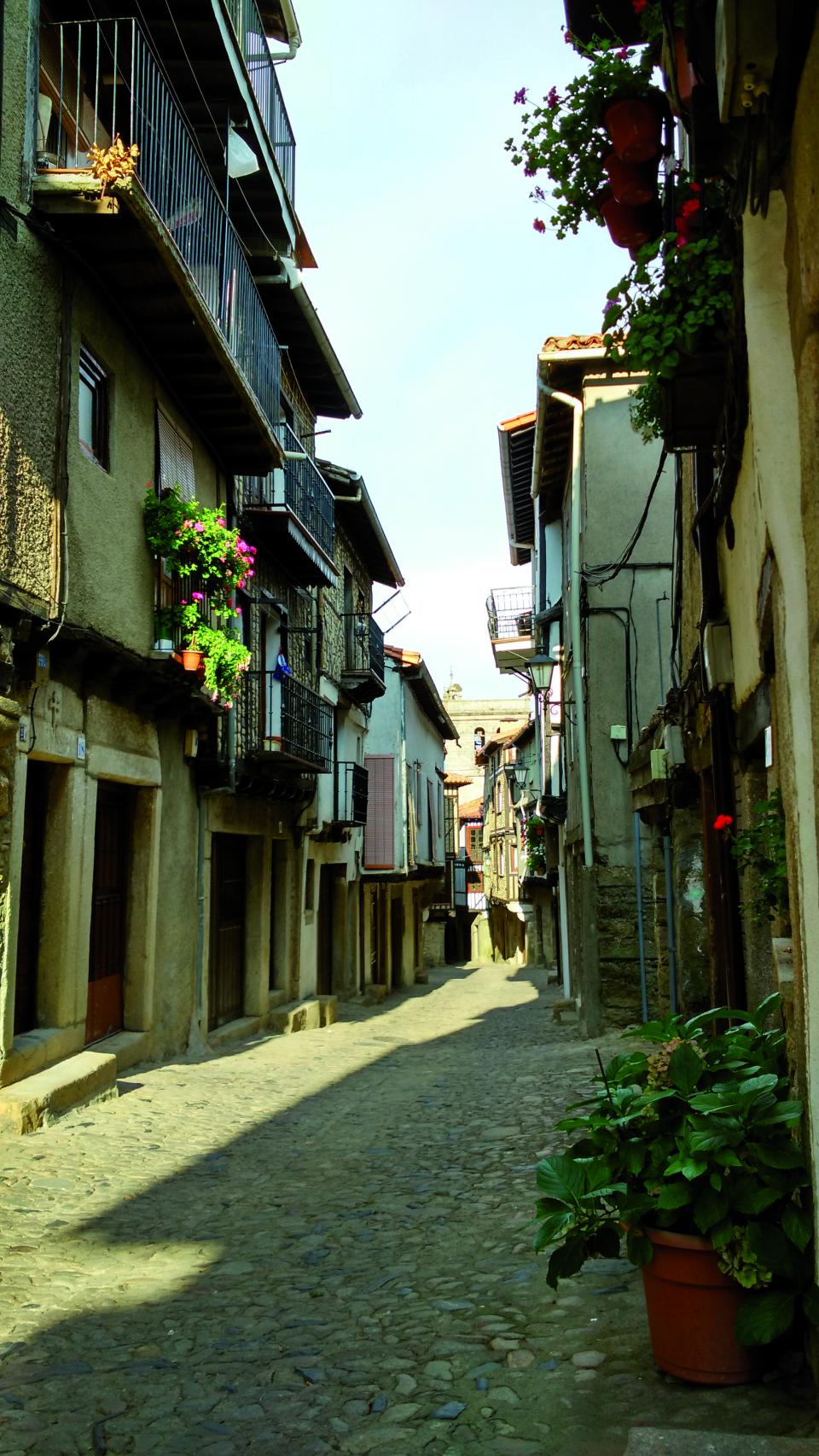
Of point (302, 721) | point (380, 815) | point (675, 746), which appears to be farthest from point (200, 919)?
point (380, 815)

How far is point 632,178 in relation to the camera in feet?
14.6

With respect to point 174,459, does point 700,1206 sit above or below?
below

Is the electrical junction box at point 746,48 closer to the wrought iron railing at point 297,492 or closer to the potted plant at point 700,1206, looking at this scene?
the potted plant at point 700,1206

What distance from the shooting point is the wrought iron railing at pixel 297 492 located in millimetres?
13328

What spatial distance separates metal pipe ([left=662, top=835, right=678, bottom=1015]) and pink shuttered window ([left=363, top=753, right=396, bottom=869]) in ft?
38.0

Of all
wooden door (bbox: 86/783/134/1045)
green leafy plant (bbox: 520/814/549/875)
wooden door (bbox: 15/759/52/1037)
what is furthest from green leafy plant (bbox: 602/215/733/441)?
green leafy plant (bbox: 520/814/549/875)

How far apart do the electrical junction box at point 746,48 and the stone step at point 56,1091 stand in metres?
6.03

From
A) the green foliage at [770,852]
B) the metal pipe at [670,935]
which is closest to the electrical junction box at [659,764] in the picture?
the metal pipe at [670,935]

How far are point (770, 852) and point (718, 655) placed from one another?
75.8 inches

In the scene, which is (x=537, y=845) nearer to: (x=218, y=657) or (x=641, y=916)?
(x=641, y=916)

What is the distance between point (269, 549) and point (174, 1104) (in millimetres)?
7660

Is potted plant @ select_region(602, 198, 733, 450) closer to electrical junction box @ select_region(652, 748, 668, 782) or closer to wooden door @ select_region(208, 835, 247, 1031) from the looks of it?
electrical junction box @ select_region(652, 748, 668, 782)

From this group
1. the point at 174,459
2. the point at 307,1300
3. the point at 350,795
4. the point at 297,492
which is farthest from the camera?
the point at 350,795

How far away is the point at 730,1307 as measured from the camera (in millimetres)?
3076
